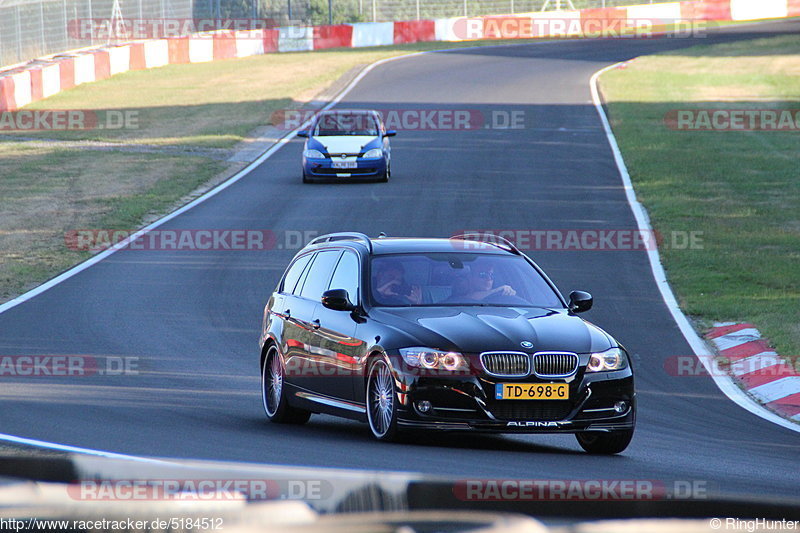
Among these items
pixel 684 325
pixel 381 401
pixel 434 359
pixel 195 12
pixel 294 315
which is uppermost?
pixel 195 12

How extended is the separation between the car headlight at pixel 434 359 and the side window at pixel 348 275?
1.23 m

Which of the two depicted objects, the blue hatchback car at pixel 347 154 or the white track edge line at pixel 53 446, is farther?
the blue hatchback car at pixel 347 154

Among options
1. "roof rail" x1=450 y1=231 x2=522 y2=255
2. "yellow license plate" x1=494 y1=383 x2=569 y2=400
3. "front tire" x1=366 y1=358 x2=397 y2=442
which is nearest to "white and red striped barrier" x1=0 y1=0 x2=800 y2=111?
"roof rail" x1=450 y1=231 x2=522 y2=255

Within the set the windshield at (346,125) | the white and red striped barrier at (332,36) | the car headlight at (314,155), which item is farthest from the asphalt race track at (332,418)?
the white and red striped barrier at (332,36)

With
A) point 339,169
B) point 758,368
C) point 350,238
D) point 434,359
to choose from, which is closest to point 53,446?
point 434,359

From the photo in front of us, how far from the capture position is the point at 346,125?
99.0ft

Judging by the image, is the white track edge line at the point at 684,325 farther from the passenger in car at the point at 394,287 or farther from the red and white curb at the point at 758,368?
the passenger in car at the point at 394,287

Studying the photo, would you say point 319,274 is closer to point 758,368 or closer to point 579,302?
point 579,302

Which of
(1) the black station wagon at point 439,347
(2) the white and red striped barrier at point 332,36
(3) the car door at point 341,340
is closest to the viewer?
(1) the black station wagon at point 439,347

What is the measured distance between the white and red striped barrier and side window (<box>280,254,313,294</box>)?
104 ft

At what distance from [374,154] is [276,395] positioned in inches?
730

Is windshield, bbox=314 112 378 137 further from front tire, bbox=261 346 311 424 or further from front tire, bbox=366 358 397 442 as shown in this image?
front tire, bbox=366 358 397 442

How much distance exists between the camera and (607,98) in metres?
43.6

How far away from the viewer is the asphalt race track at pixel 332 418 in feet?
29.4
